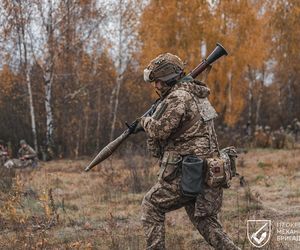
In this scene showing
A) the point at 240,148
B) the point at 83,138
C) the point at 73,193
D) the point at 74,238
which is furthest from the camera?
the point at 83,138

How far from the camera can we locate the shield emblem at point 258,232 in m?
5.11

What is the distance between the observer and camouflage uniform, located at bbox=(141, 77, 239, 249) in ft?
13.4

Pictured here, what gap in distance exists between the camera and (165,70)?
13.7ft

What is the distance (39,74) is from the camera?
18.2m

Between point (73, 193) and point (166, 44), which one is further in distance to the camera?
point (166, 44)

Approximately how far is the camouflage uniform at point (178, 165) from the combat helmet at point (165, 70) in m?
0.09

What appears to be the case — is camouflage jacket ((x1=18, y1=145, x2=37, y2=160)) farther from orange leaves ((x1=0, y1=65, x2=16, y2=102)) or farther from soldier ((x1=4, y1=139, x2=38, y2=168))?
orange leaves ((x1=0, y1=65, x2=16, y2=102))

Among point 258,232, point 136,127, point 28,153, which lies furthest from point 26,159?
point 136,127

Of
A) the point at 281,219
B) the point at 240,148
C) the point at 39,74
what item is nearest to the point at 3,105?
the point at 39,74

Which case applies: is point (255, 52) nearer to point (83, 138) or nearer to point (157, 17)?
point (157, 17)

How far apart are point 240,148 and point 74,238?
1084 centimetres

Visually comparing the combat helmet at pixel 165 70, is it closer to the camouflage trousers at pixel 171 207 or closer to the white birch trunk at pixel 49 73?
the camouflage trousers at pixel 171 207

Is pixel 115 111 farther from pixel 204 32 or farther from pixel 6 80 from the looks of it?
pixel 204 32

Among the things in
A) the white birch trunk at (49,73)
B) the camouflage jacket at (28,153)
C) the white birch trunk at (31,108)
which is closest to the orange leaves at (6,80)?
the white birch trunk at (31,108)
